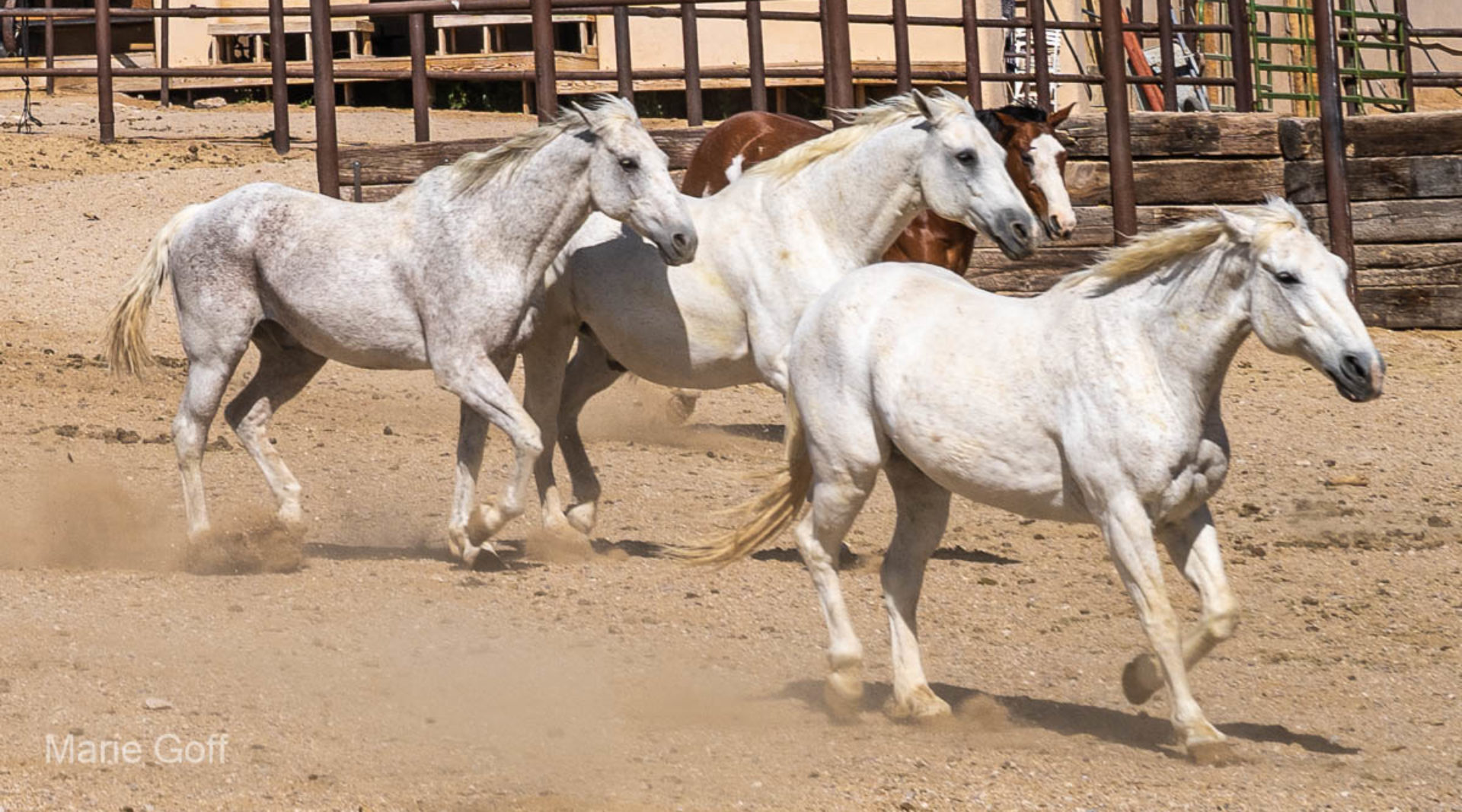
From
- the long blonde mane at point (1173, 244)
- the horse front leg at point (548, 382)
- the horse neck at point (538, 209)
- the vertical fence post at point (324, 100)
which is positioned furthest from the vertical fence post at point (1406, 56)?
the long blonde mane at point (1173, 244)

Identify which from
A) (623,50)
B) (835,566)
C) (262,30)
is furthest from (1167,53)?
(262,30)

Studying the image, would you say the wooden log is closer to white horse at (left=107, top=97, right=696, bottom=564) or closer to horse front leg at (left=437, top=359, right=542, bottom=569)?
white horse at (left=107, top=97, right=696, bottom=564)

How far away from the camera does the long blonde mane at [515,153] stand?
7051 mm

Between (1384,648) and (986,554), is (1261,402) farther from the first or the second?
(1384,648)

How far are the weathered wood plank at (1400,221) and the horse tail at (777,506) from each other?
24.5 feet

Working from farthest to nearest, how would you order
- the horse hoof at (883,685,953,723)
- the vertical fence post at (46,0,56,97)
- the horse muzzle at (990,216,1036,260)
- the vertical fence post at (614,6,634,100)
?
the vertical fence post at (46,0,56,97), the vertical fence post at (614,6,634,100), the horse muzzle at (990,216,1036,260), the horse hoof at (883,685,953,723)

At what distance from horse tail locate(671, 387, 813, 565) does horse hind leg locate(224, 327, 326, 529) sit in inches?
83.2

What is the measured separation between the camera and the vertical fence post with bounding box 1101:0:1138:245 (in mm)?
12094

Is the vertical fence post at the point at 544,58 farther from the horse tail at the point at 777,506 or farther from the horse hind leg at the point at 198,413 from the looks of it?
the horse tail at the point at 777,506

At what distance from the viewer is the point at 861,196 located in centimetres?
695

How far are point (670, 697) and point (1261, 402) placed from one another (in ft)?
19.7

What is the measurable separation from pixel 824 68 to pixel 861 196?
17.6 ft

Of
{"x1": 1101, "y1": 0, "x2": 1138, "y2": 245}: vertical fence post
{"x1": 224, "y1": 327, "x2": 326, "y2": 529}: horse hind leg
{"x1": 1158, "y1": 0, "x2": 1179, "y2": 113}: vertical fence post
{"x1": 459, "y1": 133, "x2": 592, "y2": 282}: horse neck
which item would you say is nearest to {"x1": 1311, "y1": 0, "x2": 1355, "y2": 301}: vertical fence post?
{"x1": 1101, "y1": 0, "x2": 1138, "y2": 245}: vertical fence post

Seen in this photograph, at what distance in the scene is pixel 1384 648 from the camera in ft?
19.6
